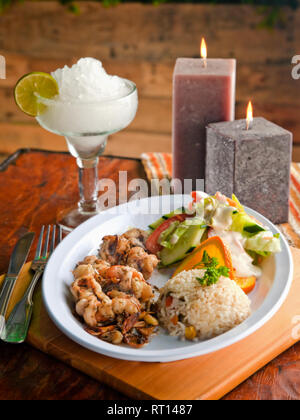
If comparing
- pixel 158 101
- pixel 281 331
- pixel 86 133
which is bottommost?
pixel 158 101

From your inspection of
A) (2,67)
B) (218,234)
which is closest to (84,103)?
(218,234)

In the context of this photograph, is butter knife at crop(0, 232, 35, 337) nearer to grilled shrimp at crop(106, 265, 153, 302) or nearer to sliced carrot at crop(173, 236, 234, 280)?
grilled shrimp at crop(106, 265, 153, 302)

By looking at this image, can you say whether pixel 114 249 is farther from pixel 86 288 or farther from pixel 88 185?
pixel 88 185

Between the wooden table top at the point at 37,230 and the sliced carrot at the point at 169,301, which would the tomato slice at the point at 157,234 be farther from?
the wooden table top at the point at 37,230
